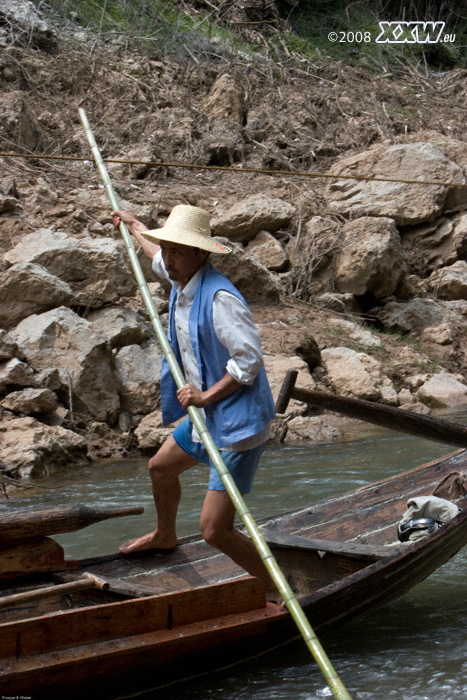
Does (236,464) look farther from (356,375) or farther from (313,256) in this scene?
(313,256)

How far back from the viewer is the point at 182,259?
10.6 ft

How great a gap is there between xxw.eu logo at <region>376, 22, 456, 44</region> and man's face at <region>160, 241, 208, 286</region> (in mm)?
15939

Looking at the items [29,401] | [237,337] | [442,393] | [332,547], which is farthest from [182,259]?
[442,393]

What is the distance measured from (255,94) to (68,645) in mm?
12993

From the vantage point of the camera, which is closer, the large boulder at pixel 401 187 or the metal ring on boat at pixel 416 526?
the metal ring on boat at pixel 416 526

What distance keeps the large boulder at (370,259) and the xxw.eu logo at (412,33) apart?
27.6 feet

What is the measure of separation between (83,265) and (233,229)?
10.2ft

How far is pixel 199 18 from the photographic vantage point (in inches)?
618

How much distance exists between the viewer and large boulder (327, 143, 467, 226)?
11781 mm

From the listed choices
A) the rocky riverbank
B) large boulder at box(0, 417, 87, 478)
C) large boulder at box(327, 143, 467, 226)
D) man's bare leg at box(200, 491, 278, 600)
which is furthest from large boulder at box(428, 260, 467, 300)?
man's bare leg at box(200, 491, 278, 600)

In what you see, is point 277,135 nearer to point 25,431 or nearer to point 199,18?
point 199,18

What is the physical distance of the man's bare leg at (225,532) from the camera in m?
3.10
